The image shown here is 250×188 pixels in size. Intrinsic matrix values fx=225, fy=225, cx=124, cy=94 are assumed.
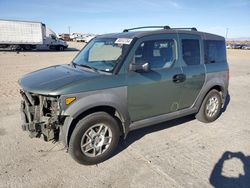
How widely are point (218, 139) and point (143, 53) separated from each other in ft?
7.57

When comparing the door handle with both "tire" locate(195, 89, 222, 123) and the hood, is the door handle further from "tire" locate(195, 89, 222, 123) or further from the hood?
the hood

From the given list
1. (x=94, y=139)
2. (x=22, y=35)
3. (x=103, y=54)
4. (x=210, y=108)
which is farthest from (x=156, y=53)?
(x=22, y=35)

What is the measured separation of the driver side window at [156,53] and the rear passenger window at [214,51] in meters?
1.11

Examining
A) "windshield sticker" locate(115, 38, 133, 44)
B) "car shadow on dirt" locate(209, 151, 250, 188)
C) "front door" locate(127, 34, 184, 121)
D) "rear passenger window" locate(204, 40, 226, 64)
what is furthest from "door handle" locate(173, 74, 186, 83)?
"car shadow on dirt" locate(209, 151, 250, 188)

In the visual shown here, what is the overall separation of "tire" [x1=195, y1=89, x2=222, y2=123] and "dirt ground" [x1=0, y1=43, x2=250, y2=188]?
0.68 feet

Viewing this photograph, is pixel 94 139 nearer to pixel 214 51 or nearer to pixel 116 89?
pixel 116 89

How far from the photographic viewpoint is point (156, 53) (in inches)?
161

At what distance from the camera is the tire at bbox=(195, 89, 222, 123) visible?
512cm

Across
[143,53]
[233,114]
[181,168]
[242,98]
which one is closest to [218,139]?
[181,168]

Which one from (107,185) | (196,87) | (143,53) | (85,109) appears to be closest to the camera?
(107,185)

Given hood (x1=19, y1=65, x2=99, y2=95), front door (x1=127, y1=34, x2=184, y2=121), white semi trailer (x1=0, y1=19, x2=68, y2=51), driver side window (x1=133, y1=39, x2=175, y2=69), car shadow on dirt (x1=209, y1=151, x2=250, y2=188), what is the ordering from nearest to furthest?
car shadow on dirt (x1=209, y1=151, x2=250, y2=188), hood (x1=19, y1=65, x2=99, y2=95), front door (x1=127, y1=34, x2=184, y2=121), driver side window (x1=133, y1=39, x2=175, y2=69), white semi trailer (x1=0, y1=19, x2=68, y2=51)

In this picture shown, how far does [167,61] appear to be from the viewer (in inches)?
166

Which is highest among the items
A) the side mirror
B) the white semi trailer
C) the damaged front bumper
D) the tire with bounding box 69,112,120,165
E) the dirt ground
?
the white semi trailer

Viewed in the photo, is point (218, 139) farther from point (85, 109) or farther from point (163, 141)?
point (85, 109)
